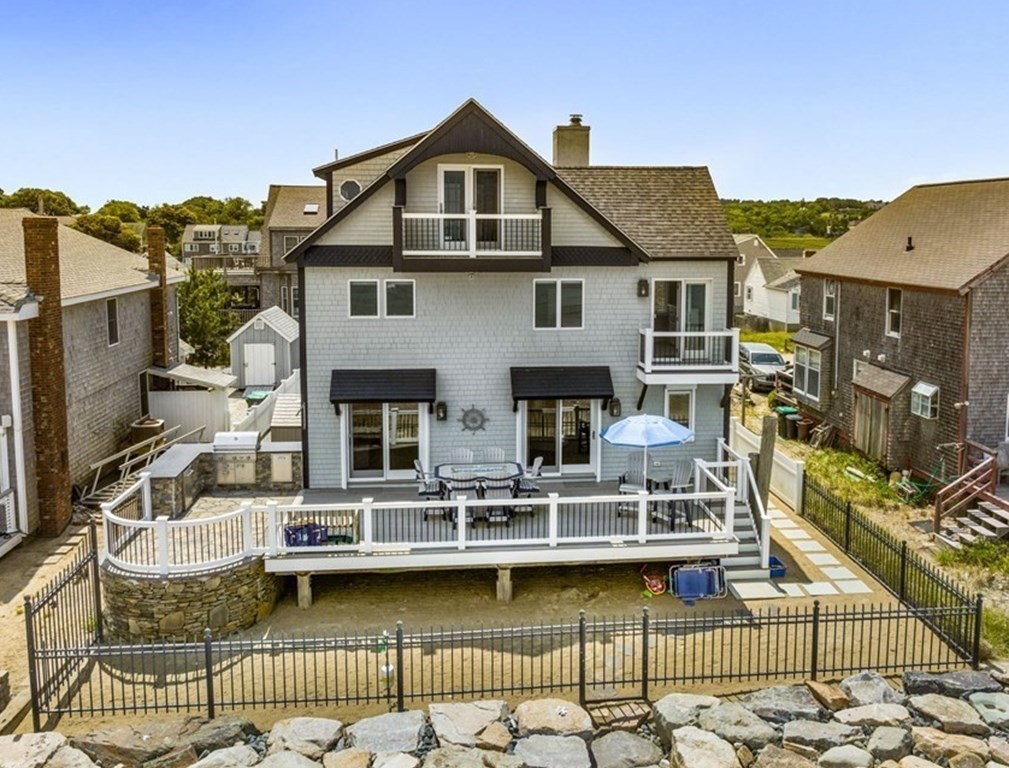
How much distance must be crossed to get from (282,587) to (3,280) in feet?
32.0

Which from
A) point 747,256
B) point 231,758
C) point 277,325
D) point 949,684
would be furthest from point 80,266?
point 747,256

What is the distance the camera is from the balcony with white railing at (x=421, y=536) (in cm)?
1456

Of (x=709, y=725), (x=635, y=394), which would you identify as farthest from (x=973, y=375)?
(x=709, y=725)

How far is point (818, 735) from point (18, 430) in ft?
53.5

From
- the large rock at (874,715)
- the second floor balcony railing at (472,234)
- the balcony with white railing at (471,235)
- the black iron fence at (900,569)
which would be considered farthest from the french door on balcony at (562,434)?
the large rock at (874,715)

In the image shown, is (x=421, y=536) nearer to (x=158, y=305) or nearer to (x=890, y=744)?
(x=890, y=744)

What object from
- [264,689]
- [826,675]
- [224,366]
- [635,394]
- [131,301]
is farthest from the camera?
[224,366]

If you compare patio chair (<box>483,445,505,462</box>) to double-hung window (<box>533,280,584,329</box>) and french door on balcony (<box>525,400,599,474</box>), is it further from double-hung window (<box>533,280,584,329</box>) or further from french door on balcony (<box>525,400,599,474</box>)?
double-hung window (<box>533,280,584,329</box>)

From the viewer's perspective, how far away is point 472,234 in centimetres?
1766

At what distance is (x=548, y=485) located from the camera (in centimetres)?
1894

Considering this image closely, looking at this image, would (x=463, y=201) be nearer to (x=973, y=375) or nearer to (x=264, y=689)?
(x=264, y=689)

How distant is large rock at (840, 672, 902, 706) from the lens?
11695mm

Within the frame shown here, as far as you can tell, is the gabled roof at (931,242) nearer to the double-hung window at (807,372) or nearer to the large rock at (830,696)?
the double-hung window at (807,372)


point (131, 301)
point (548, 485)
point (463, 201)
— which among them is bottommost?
point (548, 485)
